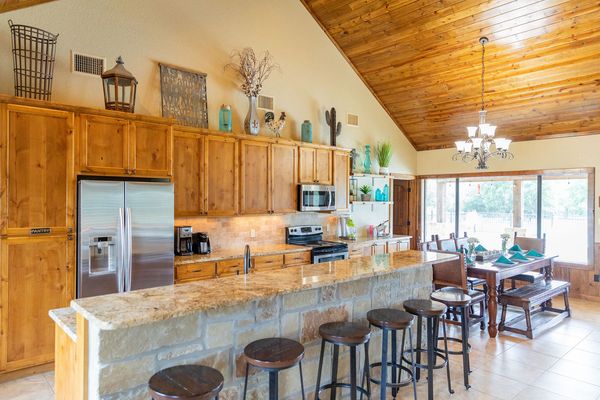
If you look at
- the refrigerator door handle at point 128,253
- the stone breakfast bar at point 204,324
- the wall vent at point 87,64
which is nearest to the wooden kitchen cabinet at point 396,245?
the stone breakfast bar at point 204,324

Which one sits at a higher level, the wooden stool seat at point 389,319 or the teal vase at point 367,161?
the teal vase at point 367,161

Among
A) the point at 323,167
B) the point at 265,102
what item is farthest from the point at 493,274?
the point at 265,102

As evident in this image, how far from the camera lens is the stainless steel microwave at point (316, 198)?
5605 millimetres

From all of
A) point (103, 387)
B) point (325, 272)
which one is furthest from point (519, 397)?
point (103, 387)

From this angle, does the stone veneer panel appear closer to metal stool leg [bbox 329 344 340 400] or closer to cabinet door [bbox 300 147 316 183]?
metal stool leg [bbox 329 344 340 400]

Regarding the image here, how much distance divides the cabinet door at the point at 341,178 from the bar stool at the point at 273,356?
4.12 meters

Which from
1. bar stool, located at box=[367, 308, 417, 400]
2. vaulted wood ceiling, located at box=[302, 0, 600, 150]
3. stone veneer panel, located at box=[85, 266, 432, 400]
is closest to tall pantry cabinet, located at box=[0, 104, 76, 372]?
stone veneer panel, located at box=[85, 266, 432, 400]

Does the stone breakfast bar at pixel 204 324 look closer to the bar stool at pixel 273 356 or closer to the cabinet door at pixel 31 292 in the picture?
the bar stool at pixel 273 356

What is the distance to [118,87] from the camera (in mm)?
3869

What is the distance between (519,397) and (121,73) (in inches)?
184

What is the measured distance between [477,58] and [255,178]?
3772 millimetres

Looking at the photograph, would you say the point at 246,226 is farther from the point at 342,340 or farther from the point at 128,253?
the point at 342,340

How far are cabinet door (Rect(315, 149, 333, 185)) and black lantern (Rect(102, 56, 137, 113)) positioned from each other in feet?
9.43

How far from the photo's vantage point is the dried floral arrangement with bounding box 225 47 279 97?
5273 millimetres
